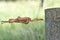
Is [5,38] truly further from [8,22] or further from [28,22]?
[28,22]

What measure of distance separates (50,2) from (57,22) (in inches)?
8.8

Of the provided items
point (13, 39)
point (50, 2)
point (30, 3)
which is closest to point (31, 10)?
point (30, 3)

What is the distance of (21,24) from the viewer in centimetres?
133

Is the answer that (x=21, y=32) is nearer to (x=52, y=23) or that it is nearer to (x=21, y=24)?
(x=21, y=24)

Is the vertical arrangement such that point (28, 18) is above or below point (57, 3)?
below

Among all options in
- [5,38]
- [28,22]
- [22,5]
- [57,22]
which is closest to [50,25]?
[57,22]

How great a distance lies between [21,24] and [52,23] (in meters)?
0.33

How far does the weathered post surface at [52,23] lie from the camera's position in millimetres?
1321

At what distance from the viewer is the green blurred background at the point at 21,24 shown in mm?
1317

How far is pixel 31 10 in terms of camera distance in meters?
1.34

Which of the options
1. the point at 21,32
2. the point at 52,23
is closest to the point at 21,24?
the point at 21,32

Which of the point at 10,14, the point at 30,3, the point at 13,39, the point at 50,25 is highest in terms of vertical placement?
the point at 30,3

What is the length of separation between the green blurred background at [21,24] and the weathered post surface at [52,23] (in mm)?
46

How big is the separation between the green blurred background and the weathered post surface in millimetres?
46
